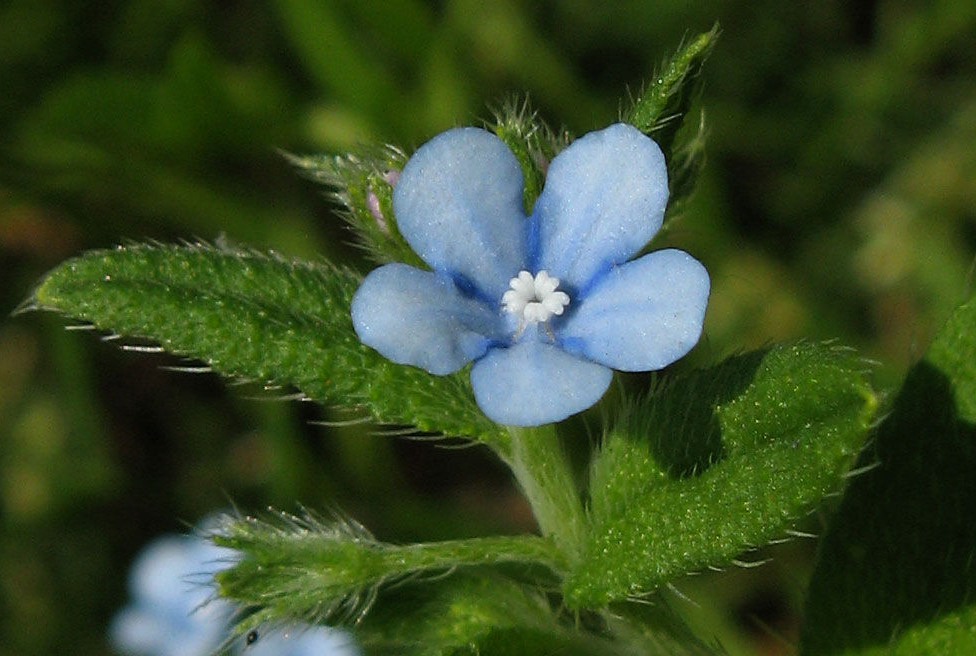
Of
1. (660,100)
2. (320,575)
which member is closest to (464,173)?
(660,100)

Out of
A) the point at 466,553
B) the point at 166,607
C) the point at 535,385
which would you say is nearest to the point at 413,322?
the point at 535,385

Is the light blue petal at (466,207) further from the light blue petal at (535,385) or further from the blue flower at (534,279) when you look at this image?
the light blue petal at (535,385)

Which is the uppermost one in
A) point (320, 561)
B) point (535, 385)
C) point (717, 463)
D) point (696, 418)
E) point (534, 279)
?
point (534, 279)

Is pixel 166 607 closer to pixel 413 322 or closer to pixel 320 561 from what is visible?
pixel 320 561

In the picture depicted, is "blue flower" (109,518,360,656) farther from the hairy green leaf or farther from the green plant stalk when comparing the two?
the green plant stalk

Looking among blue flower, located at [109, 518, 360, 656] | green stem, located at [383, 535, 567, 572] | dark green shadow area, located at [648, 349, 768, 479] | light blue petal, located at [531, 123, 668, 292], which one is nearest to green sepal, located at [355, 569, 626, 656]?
green stem, located at [383, 535, 567, 572]
